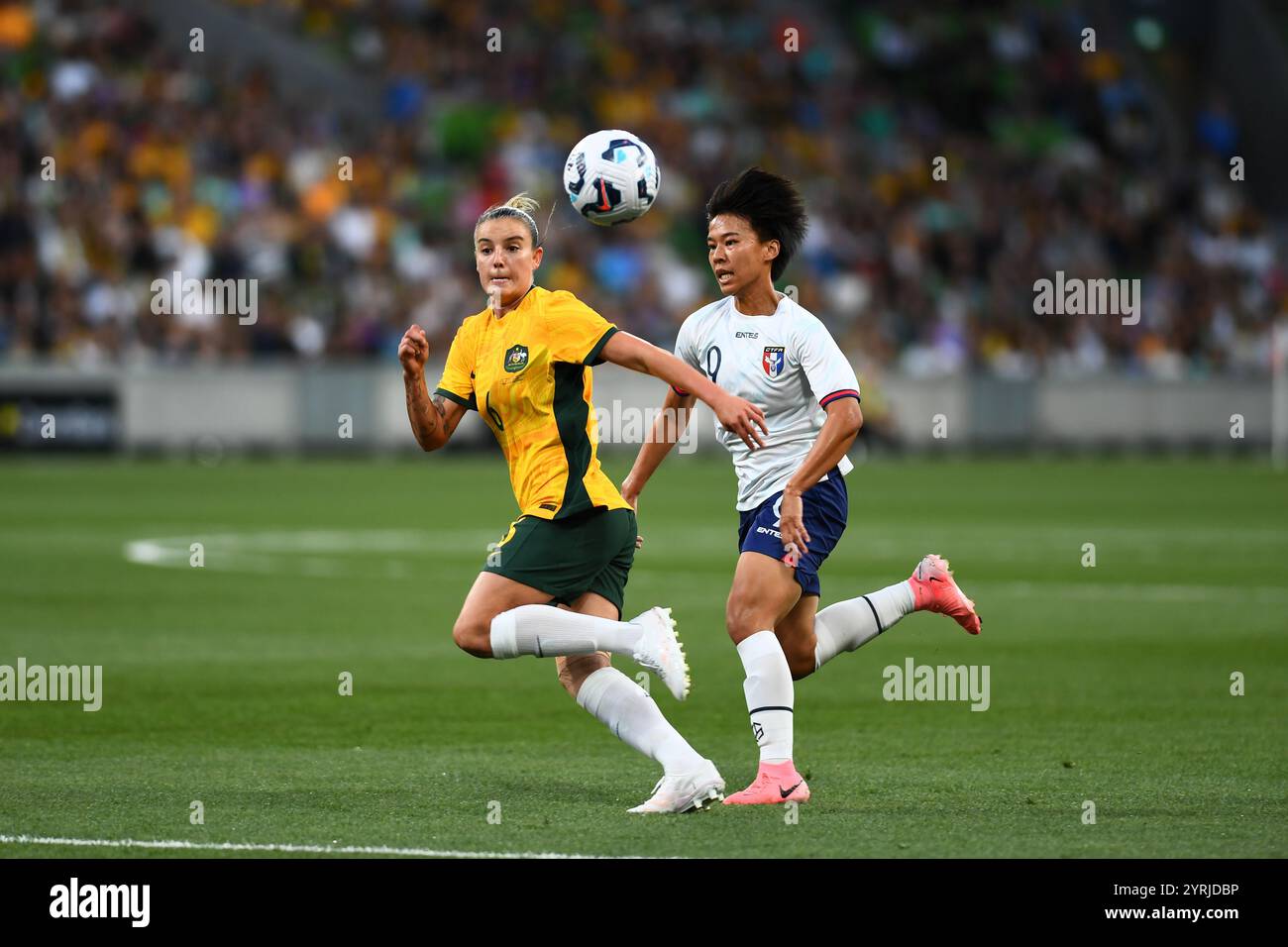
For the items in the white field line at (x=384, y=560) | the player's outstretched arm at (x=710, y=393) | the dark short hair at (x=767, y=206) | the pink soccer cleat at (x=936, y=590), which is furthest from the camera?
the white field line at (x=384, y=560)

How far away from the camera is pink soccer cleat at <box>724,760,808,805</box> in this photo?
26.5ft

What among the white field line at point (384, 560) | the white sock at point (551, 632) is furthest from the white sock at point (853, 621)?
the white field line at point (384, 560)

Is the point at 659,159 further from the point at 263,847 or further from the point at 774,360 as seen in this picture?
the point at 263,847

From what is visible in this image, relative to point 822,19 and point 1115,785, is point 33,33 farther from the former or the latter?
point 1115,785

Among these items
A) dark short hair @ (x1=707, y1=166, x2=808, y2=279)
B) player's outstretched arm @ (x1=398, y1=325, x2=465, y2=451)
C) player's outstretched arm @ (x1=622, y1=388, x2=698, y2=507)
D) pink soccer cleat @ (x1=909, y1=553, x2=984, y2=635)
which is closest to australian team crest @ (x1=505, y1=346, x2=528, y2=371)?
player's outstretched arm @ (x1=398, y1=325, x2=465, y2=451)

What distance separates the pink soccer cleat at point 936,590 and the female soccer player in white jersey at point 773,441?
0.65 meters

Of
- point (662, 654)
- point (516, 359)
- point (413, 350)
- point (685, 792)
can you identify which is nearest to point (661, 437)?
point (516, 359)

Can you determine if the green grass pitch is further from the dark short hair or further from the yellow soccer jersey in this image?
the dark short hair

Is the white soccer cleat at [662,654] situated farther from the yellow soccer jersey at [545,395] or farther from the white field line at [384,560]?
the white field line at [384,560]

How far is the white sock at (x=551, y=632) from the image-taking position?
790 centimetres

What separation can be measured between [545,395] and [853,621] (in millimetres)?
1851

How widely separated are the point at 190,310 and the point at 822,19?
1489cm

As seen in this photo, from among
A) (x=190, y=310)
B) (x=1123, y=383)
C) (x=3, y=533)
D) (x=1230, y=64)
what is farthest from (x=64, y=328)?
(x=1230, y=64)

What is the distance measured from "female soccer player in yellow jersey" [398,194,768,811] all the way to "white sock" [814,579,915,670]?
1083 millimetres
